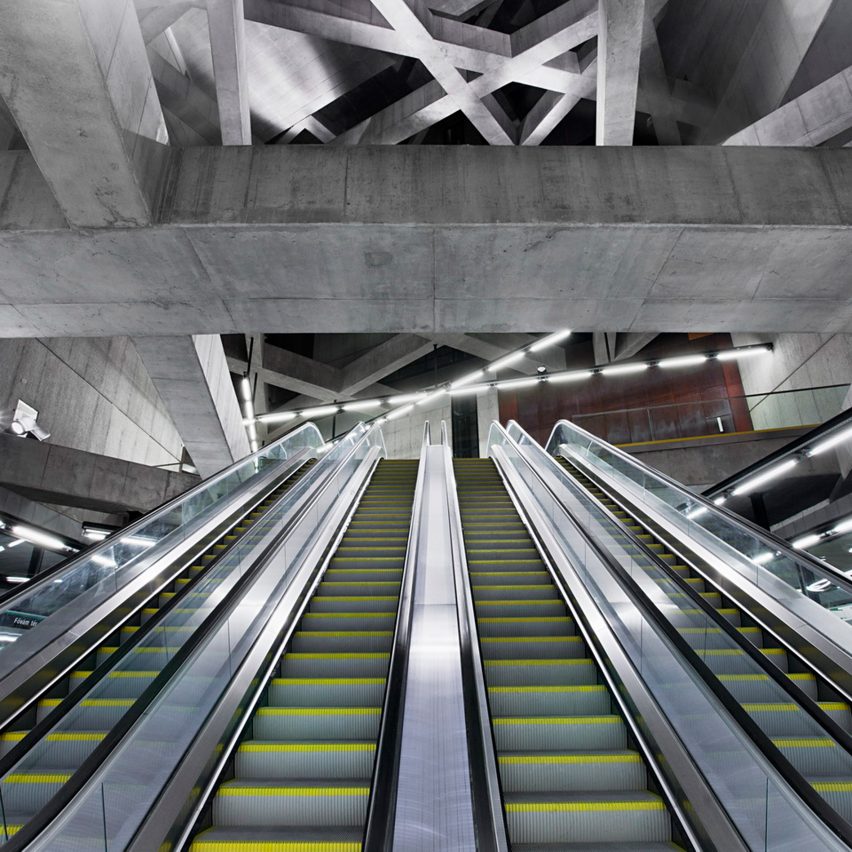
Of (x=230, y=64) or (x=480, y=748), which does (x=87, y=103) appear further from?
(x=480, y=748)

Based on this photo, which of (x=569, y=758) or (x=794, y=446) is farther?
(x=794, y=446)

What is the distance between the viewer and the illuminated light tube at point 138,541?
4613mm

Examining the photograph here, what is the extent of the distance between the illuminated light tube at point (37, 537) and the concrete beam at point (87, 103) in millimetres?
5990

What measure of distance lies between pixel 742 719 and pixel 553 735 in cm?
110

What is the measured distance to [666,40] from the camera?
13641 millimetres

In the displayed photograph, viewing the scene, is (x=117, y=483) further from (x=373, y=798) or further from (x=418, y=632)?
(x=373, y=798)

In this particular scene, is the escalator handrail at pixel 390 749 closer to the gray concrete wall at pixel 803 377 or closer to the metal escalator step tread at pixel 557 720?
the metal escalator step tread at pixel 557 720

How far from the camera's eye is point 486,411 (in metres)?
22.7

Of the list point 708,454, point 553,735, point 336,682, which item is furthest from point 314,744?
point 708,454

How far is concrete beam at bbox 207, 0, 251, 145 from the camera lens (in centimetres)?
680

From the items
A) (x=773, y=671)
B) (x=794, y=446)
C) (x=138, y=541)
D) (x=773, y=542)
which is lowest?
(x=773, y=671)

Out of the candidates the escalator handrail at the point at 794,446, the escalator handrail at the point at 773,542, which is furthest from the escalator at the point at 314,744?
the escalator handrail at the point at 794,446

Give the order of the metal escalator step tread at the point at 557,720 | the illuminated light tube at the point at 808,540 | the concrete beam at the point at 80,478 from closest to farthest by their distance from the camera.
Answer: the metal escalator step tread at the point at 557,720 → the illuminated light tube at the point at 808,540 → the concrete beam at the point at 80,478

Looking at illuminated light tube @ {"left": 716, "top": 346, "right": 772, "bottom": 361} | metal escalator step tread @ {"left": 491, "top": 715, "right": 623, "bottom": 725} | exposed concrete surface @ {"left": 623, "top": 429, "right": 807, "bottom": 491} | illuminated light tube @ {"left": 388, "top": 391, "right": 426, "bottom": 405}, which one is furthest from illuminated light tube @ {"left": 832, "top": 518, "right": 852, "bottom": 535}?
illuminated light tube @ {"left": 388, "top": 391, "right": 426, "bottom": 405}
